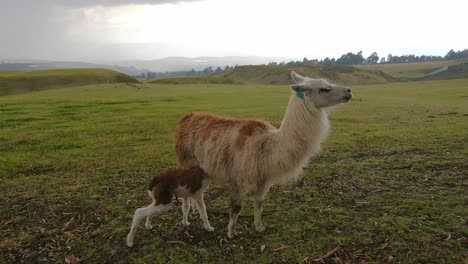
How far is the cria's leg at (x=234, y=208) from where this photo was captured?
18.6ft

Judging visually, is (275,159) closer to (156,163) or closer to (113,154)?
(156,163)

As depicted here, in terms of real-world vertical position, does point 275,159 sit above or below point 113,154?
above

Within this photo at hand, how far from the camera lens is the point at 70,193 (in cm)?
759

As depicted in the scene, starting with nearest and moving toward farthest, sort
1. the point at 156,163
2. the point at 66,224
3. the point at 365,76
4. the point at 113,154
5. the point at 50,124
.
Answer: the point at 66,224
the point at 156,163
the point at 113,154
the point at 50,124
the point at 365,76

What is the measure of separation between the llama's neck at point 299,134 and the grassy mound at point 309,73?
9219 cm

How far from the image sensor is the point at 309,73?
96.1m

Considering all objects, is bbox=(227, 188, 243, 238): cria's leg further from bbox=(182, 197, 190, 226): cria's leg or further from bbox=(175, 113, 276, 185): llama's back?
bbox=(182, 197, 190, 226): cria's leg

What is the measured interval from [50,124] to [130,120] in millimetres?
3348

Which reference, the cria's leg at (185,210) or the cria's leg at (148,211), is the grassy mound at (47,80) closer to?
the cria's leg at (185,210)

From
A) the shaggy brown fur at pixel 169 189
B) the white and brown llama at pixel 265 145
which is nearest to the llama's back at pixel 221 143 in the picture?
the white and brown llama at pixel 265 145

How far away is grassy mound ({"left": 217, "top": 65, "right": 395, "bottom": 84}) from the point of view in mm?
99875

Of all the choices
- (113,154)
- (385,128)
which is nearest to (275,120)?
(385,128)

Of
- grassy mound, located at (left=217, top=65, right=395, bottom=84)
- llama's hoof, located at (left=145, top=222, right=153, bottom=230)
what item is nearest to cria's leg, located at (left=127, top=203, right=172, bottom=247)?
llama's hoof, located at (left=145, top=222, right=153, bottom=230)

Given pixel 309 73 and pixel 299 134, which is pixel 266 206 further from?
pixel 309 73
